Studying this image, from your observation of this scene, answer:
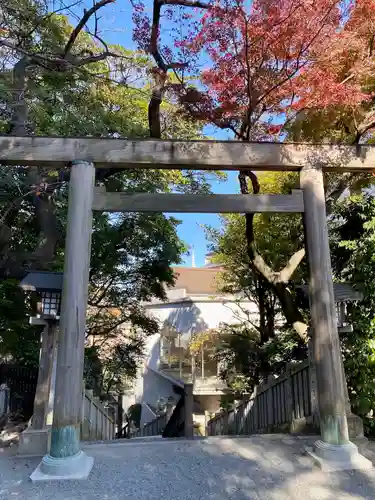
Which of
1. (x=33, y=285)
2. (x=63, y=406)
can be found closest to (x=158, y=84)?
(x=33, y=285)

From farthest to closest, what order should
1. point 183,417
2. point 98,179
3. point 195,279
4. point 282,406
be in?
point 195,279, point 183,417, point 98,179, point 282,406

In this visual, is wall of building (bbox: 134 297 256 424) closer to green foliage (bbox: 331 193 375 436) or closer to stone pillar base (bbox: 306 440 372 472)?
green foliage (bbox: 331 193 375 436)

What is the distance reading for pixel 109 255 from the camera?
8.48m

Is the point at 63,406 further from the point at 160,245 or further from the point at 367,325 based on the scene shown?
the point at 160,245

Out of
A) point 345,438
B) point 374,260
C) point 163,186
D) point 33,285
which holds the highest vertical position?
point 163,186

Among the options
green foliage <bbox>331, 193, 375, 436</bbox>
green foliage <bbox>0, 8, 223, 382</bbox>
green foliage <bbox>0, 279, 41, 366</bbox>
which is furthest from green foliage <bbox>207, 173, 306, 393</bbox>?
green foliage <bbox>0, 279, 41, 366</bbox>

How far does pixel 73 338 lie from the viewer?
3.57 metres

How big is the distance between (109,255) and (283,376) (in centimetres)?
486

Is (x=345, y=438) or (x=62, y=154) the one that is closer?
(x=345, y=438)

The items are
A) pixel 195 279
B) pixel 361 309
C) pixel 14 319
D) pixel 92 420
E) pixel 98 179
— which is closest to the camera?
pixel 361 309

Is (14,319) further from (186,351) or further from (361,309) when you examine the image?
(186,351)

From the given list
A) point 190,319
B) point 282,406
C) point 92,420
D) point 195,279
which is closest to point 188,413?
point 92,420

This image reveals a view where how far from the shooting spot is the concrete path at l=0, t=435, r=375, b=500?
287 centimetres

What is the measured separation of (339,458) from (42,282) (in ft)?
12.2
